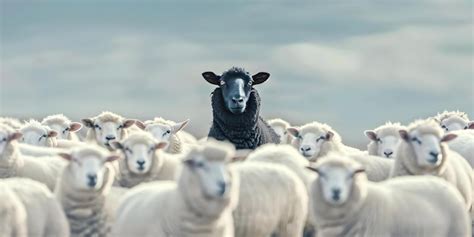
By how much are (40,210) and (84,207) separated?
0.95 m

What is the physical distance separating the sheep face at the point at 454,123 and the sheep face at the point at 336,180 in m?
9.97

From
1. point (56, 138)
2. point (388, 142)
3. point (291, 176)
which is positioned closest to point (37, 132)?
point (56, 138)

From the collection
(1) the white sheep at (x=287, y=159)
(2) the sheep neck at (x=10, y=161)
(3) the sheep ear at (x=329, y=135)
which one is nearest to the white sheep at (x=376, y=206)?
(1) the white sheep at (x=287, y=159)

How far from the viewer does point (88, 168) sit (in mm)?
11148

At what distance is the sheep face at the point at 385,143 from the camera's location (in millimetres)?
15797

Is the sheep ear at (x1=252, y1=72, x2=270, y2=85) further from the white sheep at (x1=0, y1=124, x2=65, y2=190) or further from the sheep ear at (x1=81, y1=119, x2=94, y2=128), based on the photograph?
the white sheep at (x1=0, y1=124, x2=65, y2=190)

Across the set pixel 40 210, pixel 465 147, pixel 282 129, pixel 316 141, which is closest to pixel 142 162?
pixel 40 210

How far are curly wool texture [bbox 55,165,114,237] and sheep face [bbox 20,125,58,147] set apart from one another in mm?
5231

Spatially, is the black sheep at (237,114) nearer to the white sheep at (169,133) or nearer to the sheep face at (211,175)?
the white sheep at (169,133)

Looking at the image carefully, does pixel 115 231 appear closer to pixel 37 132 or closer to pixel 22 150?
pixel 22 150

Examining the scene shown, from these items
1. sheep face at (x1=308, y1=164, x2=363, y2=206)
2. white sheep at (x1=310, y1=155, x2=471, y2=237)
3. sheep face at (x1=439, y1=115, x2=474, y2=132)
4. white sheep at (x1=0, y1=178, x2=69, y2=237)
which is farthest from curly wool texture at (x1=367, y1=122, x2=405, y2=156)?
white sheep at (x1=0, y1=178, x2=69, y2=237)

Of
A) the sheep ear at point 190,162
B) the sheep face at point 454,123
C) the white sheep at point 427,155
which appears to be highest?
the sheep face at point 454,123

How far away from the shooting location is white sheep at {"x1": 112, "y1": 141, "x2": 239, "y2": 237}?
9.76m

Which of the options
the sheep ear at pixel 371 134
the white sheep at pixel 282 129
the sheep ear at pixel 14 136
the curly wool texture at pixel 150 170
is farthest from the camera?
the white sheep at pixel 282 129
